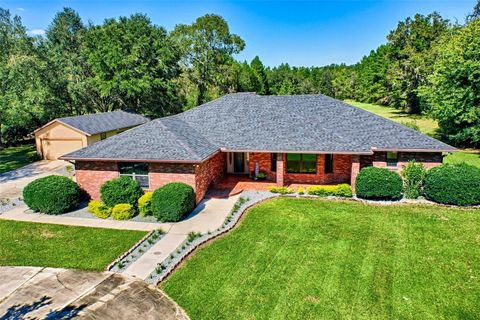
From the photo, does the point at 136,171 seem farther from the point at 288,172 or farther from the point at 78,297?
the point at 288,172

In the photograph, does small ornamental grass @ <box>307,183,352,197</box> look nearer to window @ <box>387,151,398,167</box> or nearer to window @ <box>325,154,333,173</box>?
window @ <box>325,154,333,173</box>

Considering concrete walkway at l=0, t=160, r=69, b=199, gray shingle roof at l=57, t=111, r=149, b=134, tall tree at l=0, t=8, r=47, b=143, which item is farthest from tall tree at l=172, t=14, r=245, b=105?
concrete walkway at l=0, t=160, r=69, b=199

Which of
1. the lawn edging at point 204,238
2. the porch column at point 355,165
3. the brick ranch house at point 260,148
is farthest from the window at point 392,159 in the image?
the lawn edging at point 204,238

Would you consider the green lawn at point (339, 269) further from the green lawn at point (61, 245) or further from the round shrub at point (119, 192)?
the round shrub at point (119, 192)

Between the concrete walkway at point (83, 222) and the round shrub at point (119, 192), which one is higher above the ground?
the round shrub at point (119, 192)

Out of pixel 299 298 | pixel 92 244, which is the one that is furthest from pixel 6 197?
pixel 299 298

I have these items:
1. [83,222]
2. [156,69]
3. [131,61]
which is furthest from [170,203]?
[156,69]

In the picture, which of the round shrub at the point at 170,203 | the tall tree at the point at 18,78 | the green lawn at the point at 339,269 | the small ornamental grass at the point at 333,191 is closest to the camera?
the green lawn at the point at 339,269

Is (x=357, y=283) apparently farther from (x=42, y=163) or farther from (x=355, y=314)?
(x=42, y=163)

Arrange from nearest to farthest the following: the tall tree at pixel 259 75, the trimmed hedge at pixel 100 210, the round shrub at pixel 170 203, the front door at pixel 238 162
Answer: the round shrub at pixel 170 203 < the trimmed hedge at pixel 100 210 < the front door at pixel 238 162 < the tall tree at pixel 259 75
